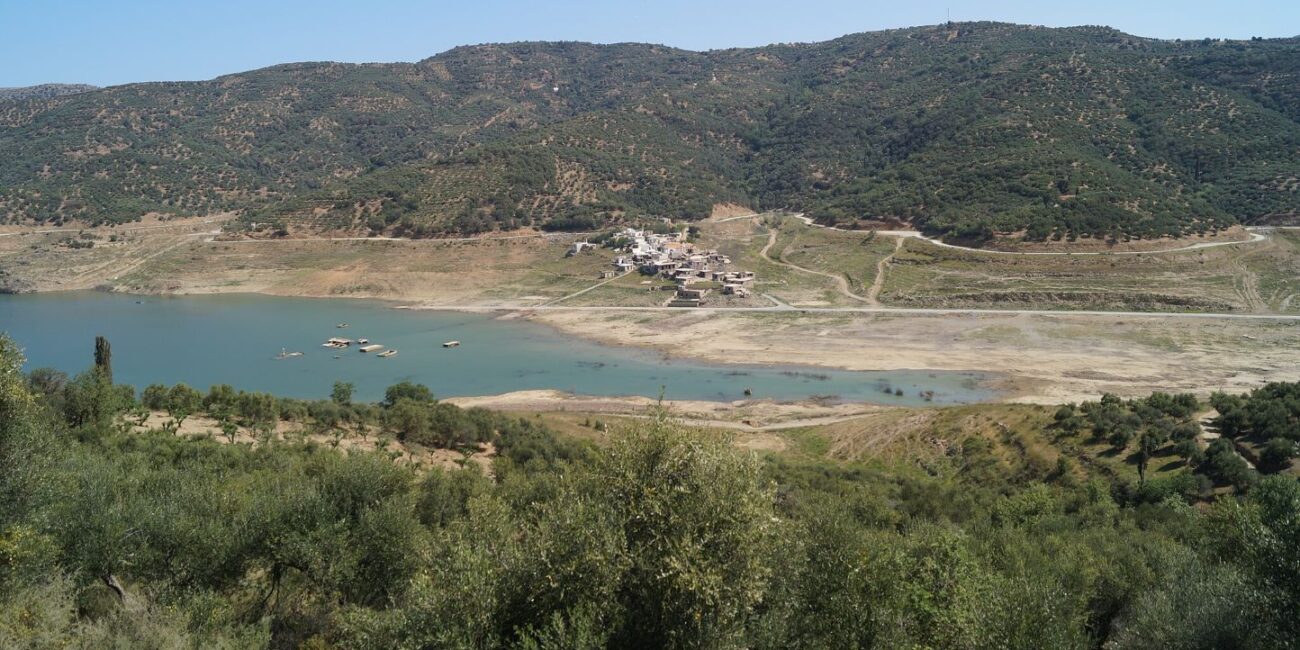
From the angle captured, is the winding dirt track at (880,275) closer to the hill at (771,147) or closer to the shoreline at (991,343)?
the shoreline at (991,343)

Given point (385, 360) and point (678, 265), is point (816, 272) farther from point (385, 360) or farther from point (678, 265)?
point (385, 360)

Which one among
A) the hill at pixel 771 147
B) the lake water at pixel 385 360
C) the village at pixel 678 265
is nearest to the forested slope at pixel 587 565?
the lake water at pixel 385 360

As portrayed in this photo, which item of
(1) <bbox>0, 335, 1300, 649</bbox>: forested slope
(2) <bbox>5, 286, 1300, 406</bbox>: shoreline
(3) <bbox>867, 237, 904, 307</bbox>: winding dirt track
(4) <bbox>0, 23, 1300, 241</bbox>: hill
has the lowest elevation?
(2) <bbox>5, 286, 1300, 406</bbox>: shoreline

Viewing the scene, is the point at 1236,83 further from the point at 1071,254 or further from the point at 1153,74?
the point at 1071,254

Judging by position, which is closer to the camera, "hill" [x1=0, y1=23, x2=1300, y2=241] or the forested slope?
the forested slope

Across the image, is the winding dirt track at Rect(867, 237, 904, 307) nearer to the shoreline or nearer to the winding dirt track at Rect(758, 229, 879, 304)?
the winding dirt track at Rect(758, 229, 879, 304)

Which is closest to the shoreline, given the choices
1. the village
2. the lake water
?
the lake water

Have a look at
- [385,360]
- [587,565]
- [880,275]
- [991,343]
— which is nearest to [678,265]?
[880,275]
